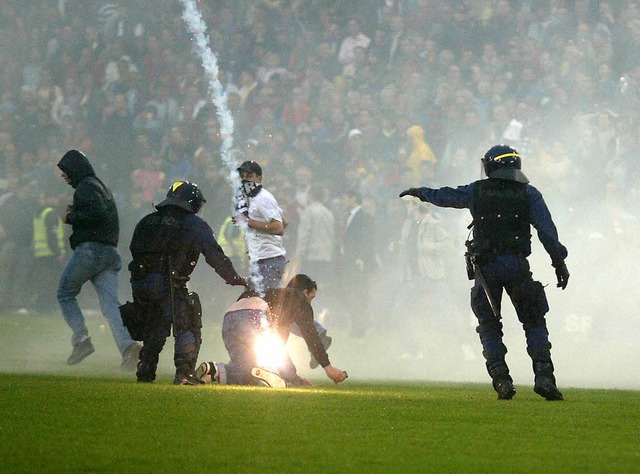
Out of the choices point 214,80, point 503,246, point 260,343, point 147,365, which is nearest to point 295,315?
point 260,343

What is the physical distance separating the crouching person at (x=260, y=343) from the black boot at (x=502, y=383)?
1.46 metres

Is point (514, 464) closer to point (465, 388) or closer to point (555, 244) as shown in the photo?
point (555, 244)

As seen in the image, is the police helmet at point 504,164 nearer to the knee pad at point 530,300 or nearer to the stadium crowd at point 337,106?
the knee pad at point 530,300

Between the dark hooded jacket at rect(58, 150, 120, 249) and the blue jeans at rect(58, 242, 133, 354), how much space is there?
10 centimetres

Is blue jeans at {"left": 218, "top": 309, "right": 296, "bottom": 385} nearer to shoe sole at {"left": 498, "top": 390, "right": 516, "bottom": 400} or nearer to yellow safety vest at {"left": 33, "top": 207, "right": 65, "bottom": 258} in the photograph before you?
shoe sole at {"left": 498, "top": 390, "right": 516, "bottom": 400}

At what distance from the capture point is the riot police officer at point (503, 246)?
9.88 m

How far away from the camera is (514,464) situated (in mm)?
6141

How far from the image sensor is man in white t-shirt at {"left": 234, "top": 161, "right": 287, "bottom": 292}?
12.1 m

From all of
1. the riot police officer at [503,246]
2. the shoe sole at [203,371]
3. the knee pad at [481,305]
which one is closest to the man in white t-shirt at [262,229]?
the shoe sole at [203,371]

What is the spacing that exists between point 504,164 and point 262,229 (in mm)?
2789

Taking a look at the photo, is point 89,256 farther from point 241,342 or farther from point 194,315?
point 241,342

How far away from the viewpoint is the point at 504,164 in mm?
10008

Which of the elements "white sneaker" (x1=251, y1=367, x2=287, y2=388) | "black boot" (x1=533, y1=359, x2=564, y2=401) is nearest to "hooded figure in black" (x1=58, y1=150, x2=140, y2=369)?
"white sneaker" (x1=251, y1=367, x2=287, y2=388)

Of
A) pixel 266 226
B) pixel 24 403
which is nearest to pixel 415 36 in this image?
pixel 266 226
